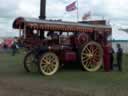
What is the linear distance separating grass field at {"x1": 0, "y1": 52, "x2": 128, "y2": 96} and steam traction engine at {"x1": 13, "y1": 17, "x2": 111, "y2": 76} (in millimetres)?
557

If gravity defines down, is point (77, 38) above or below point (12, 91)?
above

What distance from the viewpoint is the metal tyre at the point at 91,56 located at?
21031 millimetres

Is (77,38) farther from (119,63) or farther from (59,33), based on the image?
(119,63)

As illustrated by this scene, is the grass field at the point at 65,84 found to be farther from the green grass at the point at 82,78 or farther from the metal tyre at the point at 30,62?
the metal tyre at the point at 30,62

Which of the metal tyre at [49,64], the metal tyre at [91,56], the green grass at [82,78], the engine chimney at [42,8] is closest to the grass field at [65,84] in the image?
the green grass at [82,78]

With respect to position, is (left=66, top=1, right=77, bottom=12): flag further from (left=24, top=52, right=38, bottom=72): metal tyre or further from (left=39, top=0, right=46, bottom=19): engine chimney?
(left=24, top=52, right=38, bottom=72): metal tyre

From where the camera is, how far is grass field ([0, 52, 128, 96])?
1369 centimetres

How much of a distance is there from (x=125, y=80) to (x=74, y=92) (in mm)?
4135

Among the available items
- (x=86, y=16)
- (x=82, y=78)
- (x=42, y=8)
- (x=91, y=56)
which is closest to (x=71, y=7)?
(x=86, y=16)

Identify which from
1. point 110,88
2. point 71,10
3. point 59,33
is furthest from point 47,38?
point 71,10

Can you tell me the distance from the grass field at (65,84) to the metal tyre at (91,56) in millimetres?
414

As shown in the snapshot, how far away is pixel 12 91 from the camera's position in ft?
46.1

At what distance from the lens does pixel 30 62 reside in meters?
20.5

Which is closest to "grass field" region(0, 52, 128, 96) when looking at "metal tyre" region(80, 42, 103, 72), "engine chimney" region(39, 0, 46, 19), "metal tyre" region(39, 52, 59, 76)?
"metal tyre" region(39, 52, 59, 76)
